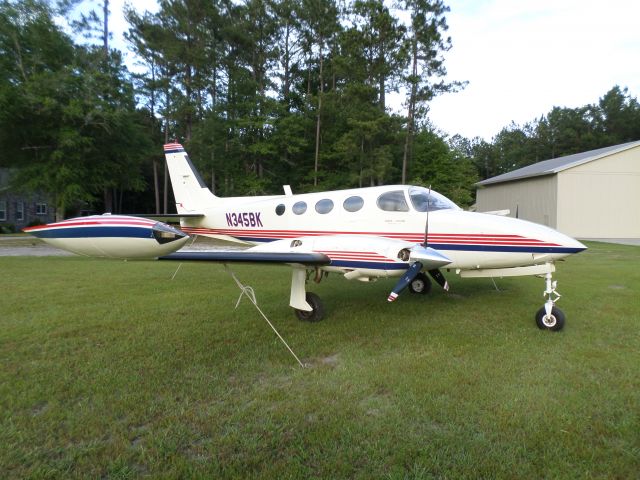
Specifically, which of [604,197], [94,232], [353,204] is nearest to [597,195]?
[604,197]

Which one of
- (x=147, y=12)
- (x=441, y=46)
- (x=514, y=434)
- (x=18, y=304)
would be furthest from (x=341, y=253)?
(x=147, y=12)

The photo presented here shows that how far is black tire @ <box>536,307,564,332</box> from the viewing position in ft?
18.0

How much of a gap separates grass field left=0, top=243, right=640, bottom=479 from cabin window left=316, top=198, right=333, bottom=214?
1.85m

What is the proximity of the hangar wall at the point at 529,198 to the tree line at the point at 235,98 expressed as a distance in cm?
494

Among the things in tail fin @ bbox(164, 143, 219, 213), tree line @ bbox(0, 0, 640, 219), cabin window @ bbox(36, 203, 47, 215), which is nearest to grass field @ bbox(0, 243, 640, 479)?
tail fin @ bbox(164, 143, 219, 213)

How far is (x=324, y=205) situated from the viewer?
283 inches

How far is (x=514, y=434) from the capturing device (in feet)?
9.72

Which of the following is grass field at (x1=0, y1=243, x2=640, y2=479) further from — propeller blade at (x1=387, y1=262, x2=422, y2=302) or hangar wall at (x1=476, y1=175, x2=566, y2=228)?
hangar wall at (x1=476, y1=175, x2=566, y2=228)

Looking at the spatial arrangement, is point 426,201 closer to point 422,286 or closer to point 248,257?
point 422,286

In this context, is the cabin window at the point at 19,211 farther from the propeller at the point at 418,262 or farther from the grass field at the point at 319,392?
the propeller at the point at 418,262

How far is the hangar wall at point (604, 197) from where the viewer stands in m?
25.8

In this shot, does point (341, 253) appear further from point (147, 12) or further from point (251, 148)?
→ point (147, 12)

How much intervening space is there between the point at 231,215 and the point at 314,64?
24536 mm

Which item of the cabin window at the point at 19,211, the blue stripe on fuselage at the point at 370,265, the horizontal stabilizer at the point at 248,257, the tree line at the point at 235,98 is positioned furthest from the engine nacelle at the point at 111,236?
the cabin window at the point at 19,211
